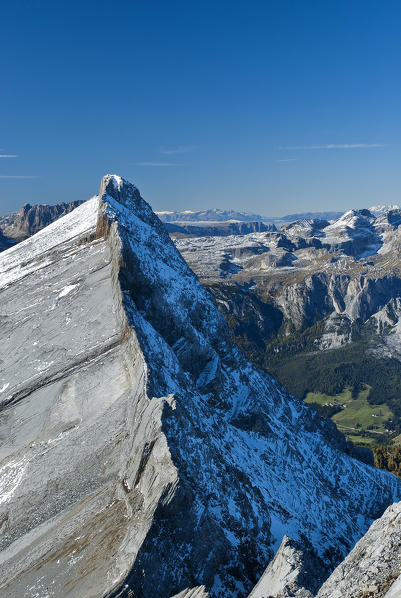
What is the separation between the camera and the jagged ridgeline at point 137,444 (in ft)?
Result: 98.5

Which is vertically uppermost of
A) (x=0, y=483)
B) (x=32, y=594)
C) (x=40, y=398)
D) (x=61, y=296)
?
(x=61, y=296)

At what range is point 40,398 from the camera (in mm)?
45656

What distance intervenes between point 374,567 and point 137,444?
2194cm

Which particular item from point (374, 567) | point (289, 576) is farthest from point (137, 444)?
point (374, 567)

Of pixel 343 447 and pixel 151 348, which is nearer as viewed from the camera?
pixel 151 348

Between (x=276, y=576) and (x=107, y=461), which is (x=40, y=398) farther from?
(x=276, y=576)

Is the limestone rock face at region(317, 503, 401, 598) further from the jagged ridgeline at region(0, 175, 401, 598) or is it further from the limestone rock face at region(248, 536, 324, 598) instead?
the jagged ridgeline at region(0, 175, 401, 598)

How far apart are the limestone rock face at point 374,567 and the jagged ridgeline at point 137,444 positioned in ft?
35.7

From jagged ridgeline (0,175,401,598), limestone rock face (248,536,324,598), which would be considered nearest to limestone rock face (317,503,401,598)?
limestone rock face (248,536,324,598)

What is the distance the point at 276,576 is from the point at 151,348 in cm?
2575

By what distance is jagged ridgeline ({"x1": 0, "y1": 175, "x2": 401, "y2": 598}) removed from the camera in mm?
30031

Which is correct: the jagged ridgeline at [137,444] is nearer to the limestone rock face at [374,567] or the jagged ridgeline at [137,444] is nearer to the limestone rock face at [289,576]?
the limestone rock face at [289,576]

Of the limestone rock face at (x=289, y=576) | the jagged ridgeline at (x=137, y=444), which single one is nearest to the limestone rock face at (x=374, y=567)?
the limestone rock face at (x=289, y=576)

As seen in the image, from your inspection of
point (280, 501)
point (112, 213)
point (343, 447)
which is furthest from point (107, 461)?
point (343, 447)
